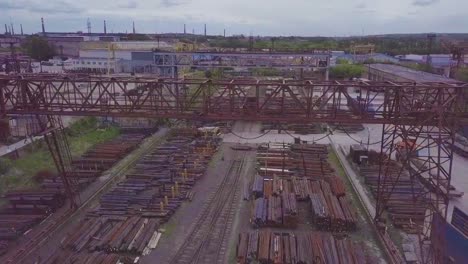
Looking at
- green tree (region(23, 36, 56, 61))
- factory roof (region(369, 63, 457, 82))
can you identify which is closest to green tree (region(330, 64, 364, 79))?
factory roof (region(369, 63, 457, 82))

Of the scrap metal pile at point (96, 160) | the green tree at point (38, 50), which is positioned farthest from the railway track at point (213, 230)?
the green tree at point (38, 50)

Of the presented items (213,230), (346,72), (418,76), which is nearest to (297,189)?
(213,230)

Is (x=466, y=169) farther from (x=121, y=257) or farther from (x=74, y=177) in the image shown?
(x=74, y=177)

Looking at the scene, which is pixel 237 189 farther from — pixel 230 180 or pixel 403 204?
pixel 403 204

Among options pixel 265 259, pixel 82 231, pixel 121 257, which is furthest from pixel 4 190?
Answer: pixel 265 259

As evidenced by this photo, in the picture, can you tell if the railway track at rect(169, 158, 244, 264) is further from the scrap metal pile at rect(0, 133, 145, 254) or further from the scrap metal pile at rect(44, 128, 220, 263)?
the scrap metal pile at rect(0, 133, 145, 254)

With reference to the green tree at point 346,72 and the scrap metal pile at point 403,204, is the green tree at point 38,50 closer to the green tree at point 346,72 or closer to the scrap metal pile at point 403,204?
the green tree at point 346,72
